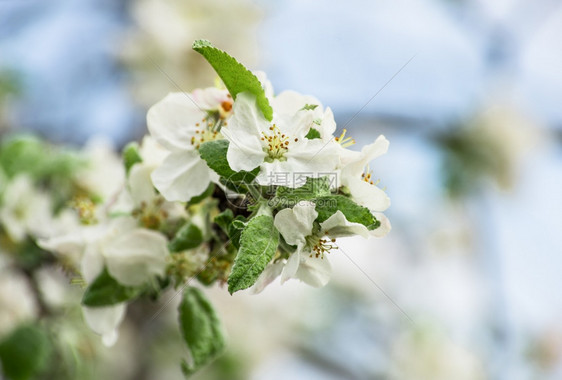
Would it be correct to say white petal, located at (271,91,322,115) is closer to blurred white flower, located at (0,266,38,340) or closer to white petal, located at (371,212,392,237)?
white petal, located at (371,212,392,237)

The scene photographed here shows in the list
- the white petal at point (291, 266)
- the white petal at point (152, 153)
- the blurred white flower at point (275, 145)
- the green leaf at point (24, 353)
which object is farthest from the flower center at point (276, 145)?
the green leaf at point (24, 353)

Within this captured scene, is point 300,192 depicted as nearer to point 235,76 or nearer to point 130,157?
point 235,76

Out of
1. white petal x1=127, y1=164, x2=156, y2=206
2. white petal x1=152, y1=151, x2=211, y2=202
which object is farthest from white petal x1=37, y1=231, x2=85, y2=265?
white petal x1=152, y1=151, x2=211, y2=202

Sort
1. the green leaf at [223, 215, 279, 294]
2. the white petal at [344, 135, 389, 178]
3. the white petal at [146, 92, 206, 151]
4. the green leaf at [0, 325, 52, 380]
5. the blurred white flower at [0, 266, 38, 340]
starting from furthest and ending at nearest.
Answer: the blurred white flower at [0, 266, 38, 340] < the green leaf at [0, 325, 52, 380] < the white petal at [146, 92, 206, 151] < the white petal at [344, 135, 389, 178] < the green leaf at [223, 215, 279, 294]

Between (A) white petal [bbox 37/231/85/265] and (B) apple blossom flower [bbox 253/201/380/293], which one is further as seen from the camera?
(A) white petal [bbox 37/231/85/265]

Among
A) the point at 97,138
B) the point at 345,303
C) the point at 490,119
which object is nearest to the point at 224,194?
the point at 97,138

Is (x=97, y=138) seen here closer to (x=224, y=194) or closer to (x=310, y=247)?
(x=224, y=194)

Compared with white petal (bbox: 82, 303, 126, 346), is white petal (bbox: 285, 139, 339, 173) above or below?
above
